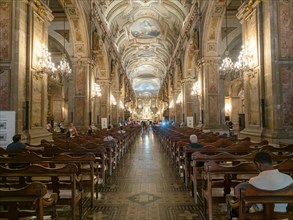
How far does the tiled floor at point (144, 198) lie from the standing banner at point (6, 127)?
2675 mm

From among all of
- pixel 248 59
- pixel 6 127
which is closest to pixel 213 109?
pixel 248 59

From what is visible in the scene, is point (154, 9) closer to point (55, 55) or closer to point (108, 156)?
point (55, 55)

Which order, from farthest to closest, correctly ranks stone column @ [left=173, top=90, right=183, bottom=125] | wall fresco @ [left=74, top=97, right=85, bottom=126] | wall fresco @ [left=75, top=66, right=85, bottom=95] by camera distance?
stone column @ [left=173, top=90, right=183, bottom=125] < wall fresco @ [left=75, top=66, right=85, bottom=95] < wall fresco @ [left=74, top=97, right=85, bottom=126]

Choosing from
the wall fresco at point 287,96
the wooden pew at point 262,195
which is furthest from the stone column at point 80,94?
the wooden pew at point 262,195

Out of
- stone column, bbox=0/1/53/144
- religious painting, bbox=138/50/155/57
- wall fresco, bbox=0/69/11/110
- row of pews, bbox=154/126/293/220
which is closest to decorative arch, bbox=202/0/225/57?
stone column, bbox=0/1/53/144

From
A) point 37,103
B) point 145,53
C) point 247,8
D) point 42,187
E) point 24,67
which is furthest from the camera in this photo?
point 145,53

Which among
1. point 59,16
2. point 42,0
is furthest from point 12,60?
point 59,16

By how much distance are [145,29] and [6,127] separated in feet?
A: 77.7

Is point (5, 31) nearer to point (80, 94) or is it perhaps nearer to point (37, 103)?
point (37, 103)

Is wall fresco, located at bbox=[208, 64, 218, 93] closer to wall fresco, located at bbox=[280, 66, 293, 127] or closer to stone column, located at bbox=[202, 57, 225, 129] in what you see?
stone column, located at bbox=[202, 57, 225, 129]

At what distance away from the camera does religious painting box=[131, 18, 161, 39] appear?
26125mm

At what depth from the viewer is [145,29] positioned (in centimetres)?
2814

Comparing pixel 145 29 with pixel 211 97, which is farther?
pixel 145 29

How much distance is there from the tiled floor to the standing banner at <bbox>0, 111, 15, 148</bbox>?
2675 mm
